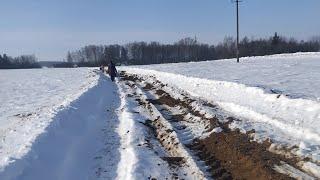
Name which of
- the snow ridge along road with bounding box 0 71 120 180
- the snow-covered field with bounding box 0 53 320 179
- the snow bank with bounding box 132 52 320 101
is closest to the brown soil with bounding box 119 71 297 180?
the snow-covered field with bounding box 0 53 320 179

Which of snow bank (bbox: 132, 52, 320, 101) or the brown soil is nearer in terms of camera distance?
the brown soil

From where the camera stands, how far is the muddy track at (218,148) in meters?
8.76

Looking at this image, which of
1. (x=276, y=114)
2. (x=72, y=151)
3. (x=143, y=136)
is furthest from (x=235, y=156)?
A: (x=72, y=151)

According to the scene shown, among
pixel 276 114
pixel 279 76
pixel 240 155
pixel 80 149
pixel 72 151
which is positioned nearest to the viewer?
pixel 240 155

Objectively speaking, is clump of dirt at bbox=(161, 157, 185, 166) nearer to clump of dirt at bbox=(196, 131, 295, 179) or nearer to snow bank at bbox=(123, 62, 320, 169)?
clump of dirt at bbox=(196, 131, 295, 179)

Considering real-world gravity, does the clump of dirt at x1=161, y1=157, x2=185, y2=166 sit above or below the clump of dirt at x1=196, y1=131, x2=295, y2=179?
below

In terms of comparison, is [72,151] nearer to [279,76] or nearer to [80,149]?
[80,149]

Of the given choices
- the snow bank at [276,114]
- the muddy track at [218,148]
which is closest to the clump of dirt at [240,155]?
the muddy track at [218,148]

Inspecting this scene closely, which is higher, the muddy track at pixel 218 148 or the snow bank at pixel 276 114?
the snow bank at pixel 276 114

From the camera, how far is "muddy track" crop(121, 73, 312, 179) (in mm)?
8758

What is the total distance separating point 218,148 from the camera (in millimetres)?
10773

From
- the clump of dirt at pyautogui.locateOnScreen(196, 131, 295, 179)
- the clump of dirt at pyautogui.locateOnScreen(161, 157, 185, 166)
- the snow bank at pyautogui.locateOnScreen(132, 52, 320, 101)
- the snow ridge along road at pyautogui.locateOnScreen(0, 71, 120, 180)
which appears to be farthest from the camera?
the snow bank at pyautogui.locateOnScreen(132, 52, 320, 101)

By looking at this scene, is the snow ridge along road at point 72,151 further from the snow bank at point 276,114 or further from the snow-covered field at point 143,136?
the snow bank at point 276,114

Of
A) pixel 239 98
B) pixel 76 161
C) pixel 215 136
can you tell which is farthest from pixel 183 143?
pixel 239 98
